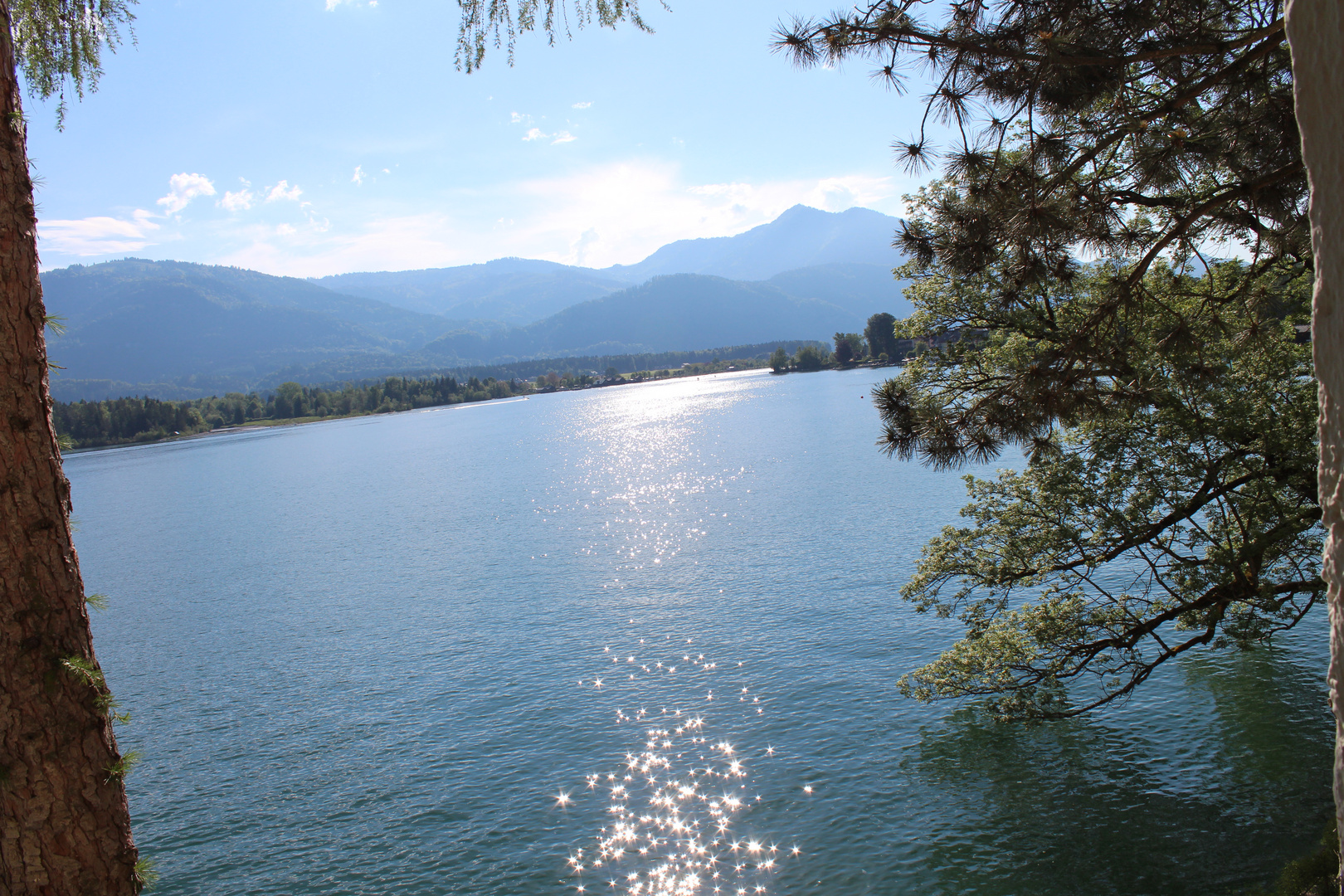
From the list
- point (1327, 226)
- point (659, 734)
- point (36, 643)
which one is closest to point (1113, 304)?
point (1327, 226)

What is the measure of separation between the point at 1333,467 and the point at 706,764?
14016mm

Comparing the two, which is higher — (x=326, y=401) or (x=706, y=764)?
(x=326, y=401)

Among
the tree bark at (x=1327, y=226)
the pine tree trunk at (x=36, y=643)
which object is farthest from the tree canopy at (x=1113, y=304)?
the pine tree trunk at (x=36, y=643)

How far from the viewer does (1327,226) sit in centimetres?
256

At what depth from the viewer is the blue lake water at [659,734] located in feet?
39.9

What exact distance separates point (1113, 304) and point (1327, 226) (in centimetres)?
564

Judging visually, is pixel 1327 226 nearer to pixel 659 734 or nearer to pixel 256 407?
pixel 659 734

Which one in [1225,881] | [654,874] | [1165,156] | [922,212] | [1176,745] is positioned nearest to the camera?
[1165,156]

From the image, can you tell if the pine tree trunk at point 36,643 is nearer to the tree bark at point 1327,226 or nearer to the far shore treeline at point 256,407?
the tree bark at point 1327,226

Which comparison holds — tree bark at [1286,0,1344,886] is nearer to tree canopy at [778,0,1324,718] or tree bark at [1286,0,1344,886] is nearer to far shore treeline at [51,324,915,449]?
tree canopy at [778,0,1324,718]

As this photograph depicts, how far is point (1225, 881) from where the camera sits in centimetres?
1052

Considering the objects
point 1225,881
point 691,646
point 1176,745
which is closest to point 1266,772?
point 1176,745

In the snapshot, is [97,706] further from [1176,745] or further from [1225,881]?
[1176,745]

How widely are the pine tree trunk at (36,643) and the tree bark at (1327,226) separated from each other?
5.83 m
